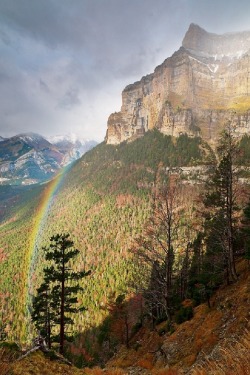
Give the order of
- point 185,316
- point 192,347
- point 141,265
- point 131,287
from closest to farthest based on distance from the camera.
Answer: point 192,347 → point 185,316 → point 131,287 → point 141,265

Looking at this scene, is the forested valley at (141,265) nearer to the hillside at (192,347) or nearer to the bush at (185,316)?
the bush at (185,316)

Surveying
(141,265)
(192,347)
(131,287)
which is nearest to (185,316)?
(131,287)

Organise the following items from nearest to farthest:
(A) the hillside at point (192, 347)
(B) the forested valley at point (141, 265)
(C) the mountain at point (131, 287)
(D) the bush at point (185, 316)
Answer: (A) the hillside at point (192, 347) → (C) the mountain at point (131, 287) → (B) the forested valley at point (141, 265) → (D) the bush at point (185, 316)

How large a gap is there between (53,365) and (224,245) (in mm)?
19595

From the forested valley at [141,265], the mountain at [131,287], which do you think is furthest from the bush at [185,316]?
the mountain at [131,287]

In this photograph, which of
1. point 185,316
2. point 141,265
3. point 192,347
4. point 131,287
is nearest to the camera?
point 192,347

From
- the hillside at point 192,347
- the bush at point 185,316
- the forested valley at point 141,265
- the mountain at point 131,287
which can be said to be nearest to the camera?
the hillside at point 192,347

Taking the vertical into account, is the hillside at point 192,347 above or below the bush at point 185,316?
above

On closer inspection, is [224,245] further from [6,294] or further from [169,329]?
[6,294]

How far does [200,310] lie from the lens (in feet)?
81.3

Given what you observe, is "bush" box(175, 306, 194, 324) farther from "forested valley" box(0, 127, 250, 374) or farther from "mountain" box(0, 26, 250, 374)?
"mountain" box(0, 26, 250, 374)

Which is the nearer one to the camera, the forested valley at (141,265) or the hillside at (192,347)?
the hillside at (192,347)

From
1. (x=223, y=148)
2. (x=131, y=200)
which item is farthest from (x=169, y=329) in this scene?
(x=131, y=200)

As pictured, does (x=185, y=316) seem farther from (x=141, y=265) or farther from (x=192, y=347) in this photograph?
(x=141, y=265)
